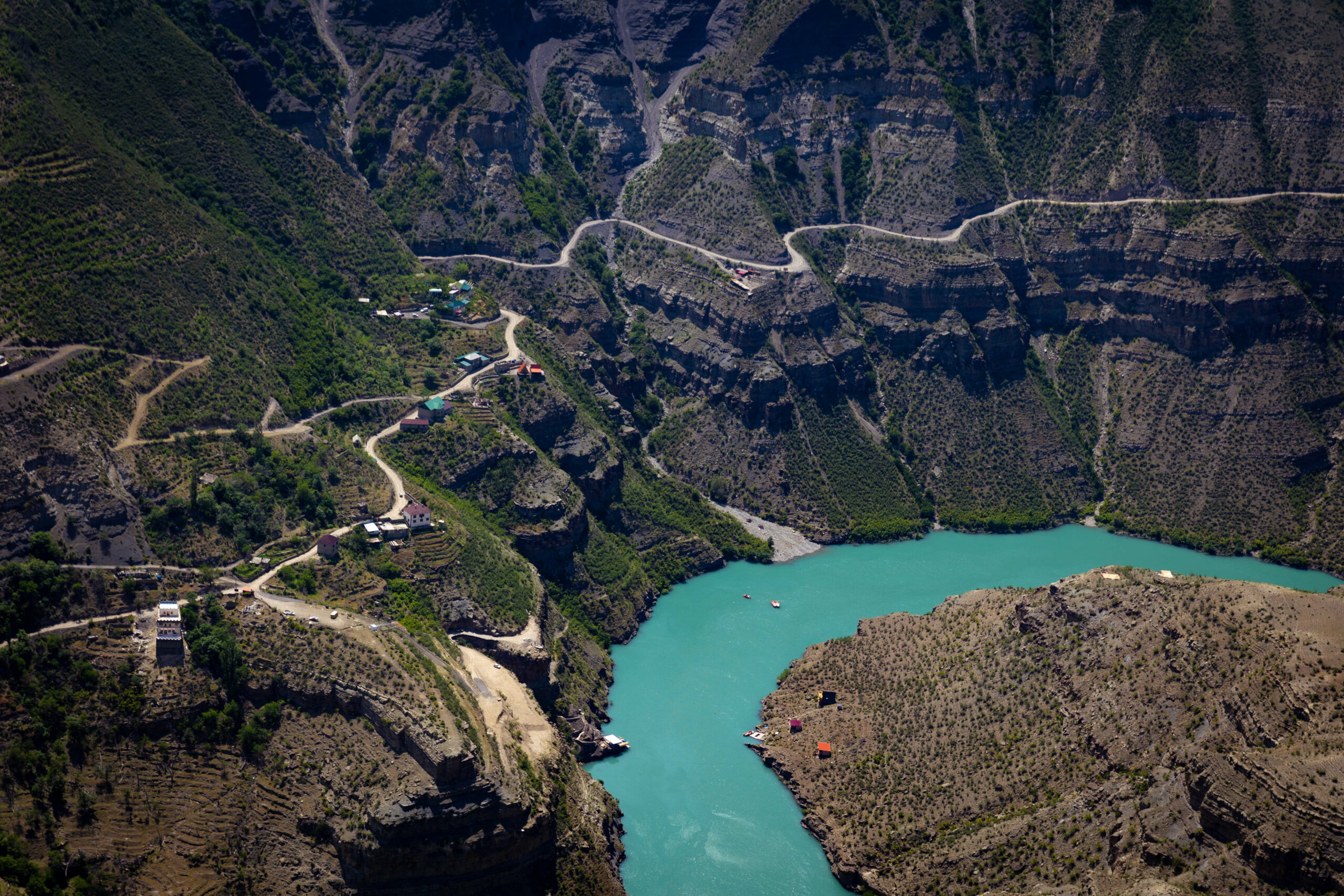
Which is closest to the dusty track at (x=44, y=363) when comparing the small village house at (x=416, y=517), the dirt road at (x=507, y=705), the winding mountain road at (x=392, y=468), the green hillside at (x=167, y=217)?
the green hillside at (x=167, y=217)

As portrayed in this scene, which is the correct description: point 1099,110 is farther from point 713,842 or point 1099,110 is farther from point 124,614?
point 124,614

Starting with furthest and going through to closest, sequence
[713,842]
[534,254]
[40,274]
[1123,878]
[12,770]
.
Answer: [534,254] < [40,274] < [713,842] < [12,770] < [1123,878]

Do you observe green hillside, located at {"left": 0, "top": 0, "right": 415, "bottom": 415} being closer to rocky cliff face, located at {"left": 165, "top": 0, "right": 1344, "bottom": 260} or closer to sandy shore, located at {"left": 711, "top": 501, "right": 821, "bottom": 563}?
rocky cliff face, located at {"left": 165, "top": 0, "right": 1344, "bottom": 260}

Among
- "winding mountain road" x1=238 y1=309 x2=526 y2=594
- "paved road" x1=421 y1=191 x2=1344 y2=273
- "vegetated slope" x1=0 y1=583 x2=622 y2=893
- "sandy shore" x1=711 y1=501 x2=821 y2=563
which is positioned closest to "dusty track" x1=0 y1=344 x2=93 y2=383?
"winding mountain road" x1=238 y1=309 x2=526 y2=594

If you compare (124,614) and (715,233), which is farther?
(715,233)

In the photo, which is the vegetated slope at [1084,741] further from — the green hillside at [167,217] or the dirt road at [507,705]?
the green hillside at [167,217]

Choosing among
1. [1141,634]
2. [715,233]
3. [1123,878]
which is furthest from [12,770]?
[715,233]
